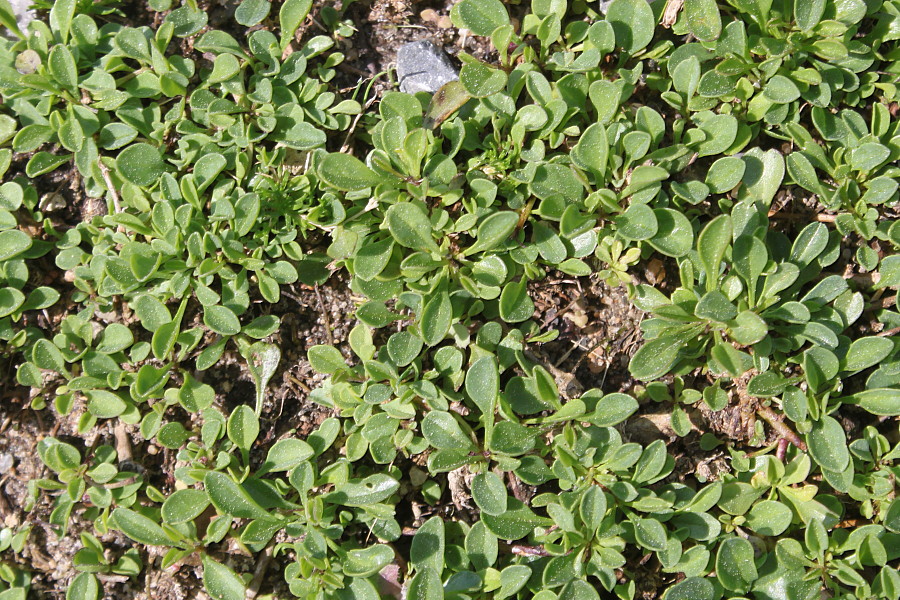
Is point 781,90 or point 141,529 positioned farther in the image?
point 781,90

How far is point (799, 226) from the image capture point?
2.44 metres

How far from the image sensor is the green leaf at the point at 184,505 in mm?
2189

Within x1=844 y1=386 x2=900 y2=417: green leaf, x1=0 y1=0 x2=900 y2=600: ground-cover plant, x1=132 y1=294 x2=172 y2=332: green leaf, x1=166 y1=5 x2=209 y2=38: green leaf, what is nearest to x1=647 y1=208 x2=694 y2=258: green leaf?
x1=0 y1=0 x2=900 y2=600: ground-cover plant

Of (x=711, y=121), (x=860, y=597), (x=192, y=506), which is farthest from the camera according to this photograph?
(x=711, y=121)

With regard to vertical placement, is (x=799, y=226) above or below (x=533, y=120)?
below

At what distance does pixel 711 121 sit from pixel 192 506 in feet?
6.80

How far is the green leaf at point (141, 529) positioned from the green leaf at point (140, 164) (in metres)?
1.08

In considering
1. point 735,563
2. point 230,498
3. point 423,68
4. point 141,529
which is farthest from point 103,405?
point 735,563

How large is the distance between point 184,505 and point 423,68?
5.43 feet

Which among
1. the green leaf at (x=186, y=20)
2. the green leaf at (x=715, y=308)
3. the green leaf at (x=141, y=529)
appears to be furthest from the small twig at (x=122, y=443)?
the green leaf at (x=715, y=308)

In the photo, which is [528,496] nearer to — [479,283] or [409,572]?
[409,572]

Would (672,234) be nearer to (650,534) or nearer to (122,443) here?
(650,534)

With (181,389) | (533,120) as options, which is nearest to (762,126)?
(533,120)

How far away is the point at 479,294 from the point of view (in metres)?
2.26
